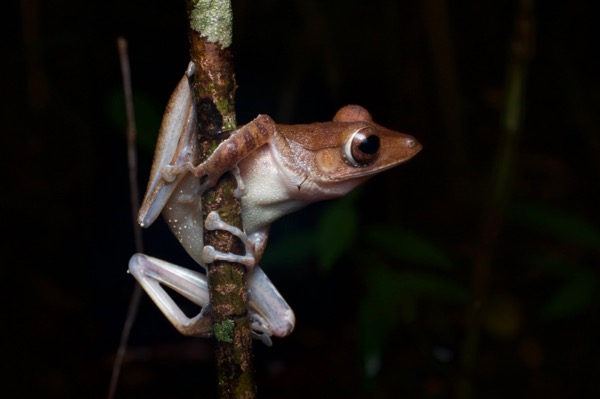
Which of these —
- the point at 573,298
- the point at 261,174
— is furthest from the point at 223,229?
the point at 573,298

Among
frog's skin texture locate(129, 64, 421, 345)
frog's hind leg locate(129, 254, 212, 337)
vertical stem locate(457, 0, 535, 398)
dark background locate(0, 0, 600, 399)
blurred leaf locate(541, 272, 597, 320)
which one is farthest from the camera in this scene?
dark background locate(0, 0, 600, 399)

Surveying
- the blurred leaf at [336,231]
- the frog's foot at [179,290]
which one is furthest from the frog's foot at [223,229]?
the blurred leaf at [336,231]

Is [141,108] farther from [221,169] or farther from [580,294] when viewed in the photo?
[580,294]

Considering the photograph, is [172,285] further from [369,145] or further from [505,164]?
[505,164]

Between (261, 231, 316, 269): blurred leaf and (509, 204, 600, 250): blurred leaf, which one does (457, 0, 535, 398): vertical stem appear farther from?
(261, 231, 316, 269): blurred leaf

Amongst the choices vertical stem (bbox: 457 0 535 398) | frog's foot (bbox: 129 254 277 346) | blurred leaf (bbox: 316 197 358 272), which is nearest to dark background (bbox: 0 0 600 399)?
vertical stem (bbox: 457 0 535 398)

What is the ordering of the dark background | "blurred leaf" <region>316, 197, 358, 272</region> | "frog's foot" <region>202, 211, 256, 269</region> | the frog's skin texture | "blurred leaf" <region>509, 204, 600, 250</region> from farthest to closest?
the dark background → "blurred leaf" <region>509, 204, 600, 250</region> → "blurred leaf" <region>316, 197, 358, 272</region> → the frog's skin texture → "frog's foot" <region>202, 211, 256, 269</region>
